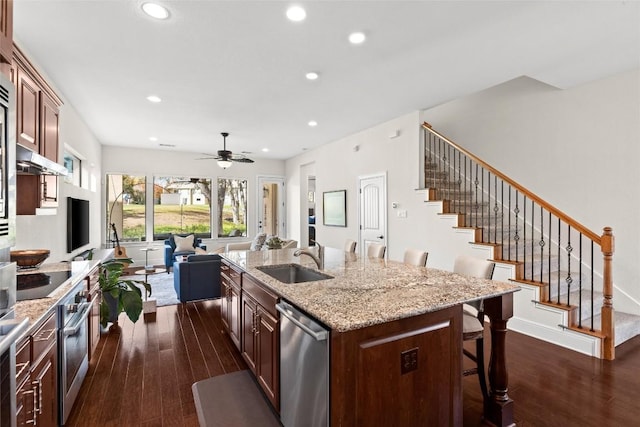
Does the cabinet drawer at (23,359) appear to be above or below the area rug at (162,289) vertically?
above

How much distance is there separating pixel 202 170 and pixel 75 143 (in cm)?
361

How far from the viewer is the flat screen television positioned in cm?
423

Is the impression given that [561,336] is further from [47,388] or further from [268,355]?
[47,388]

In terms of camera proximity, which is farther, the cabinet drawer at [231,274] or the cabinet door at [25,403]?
the cabinet drawer at [231,274]

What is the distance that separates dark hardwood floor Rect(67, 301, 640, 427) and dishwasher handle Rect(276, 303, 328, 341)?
3.43 feet

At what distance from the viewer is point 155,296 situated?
4.98 meters

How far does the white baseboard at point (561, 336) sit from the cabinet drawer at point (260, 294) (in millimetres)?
3061

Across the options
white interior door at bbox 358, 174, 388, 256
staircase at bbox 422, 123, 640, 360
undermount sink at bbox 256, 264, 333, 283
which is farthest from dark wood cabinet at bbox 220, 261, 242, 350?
staircase at bbox 422, 123, 640, 360

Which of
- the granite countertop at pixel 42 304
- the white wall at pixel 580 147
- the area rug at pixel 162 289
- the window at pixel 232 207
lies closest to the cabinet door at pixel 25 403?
the granite countertop at pixel 42 304

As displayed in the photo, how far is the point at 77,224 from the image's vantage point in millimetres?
4570

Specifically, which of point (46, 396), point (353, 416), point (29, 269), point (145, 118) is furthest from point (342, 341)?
point (145, 118)

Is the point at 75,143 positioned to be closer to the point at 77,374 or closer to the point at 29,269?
the point at 29,269

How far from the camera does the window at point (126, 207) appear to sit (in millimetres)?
7465

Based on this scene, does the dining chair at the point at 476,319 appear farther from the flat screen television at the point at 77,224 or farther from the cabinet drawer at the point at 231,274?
the flat screen television at the point at 77,224
